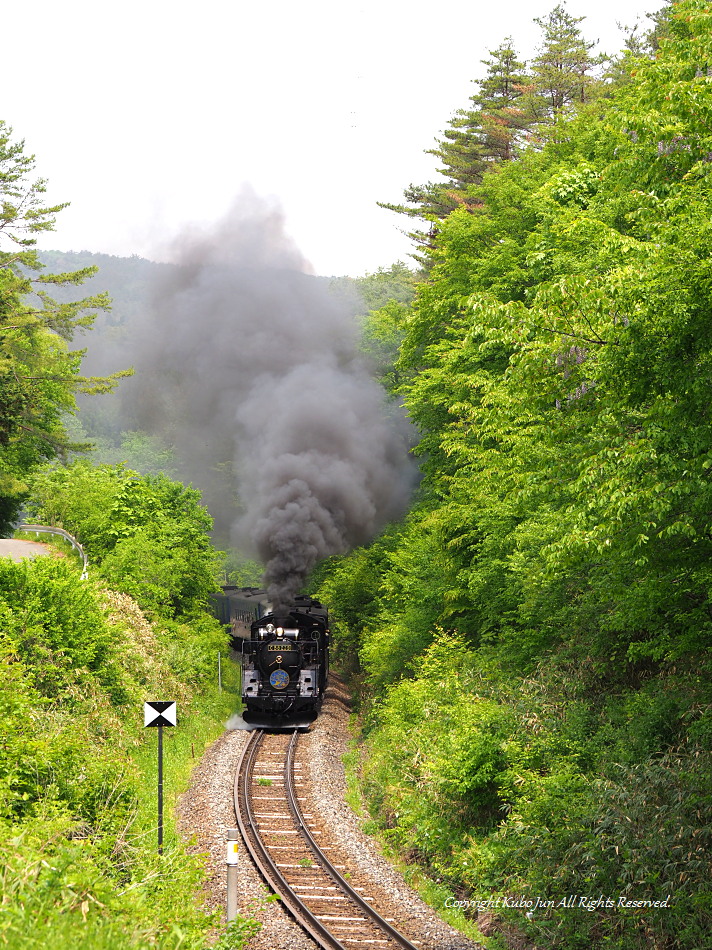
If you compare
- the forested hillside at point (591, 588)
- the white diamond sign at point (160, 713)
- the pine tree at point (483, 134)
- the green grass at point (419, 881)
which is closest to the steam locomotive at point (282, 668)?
the forested hillside at point (591, 588)

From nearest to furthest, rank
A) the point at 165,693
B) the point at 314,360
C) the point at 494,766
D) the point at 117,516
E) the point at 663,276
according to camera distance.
→ the point at 663,276 → the point at 494,766 → the point at 165,693 → the point at 117,516 → the point at 314,360

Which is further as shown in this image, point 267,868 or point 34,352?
point 34,352

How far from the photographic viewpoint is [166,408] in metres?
70.4

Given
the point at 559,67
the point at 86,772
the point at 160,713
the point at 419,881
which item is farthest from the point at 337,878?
the point at 559,67

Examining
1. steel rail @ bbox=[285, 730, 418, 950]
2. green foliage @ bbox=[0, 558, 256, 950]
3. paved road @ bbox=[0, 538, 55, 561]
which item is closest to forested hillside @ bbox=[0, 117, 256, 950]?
green foliage @ bbox=[0, 558, 256, 950]

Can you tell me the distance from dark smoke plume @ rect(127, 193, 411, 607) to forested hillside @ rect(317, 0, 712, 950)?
246 inches

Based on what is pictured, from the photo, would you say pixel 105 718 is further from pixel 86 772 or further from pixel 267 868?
pixel 86 772

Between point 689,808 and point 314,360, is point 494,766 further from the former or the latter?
point 314,360

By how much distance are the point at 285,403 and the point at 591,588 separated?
16336 millimetres

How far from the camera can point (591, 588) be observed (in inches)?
593

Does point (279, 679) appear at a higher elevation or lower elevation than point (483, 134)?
lower

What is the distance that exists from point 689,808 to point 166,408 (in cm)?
6415

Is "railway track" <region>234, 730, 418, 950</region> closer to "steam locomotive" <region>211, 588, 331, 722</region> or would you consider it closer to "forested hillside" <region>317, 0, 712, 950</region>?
"forested hillside" <region>317, 0, 712, 950</region>

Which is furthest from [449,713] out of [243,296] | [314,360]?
[243,296]
